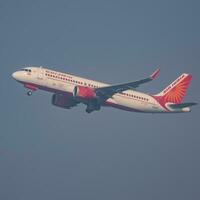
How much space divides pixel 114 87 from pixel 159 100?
10.6 m

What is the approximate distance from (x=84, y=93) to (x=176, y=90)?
19.3 m

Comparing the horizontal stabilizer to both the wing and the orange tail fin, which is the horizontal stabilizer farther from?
the wing

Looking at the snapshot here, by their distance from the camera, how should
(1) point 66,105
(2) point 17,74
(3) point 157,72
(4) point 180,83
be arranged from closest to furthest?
(3) point 157,72 < (2) point 17,74 < (1) point 66,105 < (4) point 180,83

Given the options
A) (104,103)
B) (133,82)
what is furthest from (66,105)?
(133,82)

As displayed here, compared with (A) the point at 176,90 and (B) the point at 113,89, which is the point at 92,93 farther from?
(A) the point at 176,90

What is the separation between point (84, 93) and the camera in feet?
299

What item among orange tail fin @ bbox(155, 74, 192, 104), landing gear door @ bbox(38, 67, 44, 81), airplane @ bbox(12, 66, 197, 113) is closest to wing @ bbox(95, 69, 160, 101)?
airplane @ bbox(12, 66, 197, 113)

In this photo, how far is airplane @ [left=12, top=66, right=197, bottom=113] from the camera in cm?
9062

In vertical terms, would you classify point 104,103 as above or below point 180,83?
below

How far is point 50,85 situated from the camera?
297ft

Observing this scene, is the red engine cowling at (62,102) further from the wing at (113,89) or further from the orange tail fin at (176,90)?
the orange tail fin at (176,90)

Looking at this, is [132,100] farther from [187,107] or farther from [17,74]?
[17,74]

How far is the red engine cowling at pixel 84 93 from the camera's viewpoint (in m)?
90.7

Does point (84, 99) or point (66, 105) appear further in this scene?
point (66, 105)
